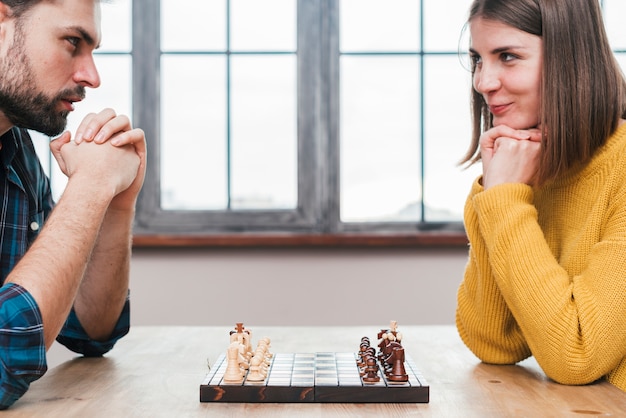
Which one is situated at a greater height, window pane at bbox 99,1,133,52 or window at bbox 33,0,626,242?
window pane at bbox 99,1,133,52

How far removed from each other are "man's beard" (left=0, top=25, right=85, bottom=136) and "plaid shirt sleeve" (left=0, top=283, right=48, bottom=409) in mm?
546

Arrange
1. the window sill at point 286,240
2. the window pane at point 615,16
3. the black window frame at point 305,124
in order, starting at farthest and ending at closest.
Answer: the window pane at point 615,16 < the black window frame at point 305,124 < the window sill at point 286,240

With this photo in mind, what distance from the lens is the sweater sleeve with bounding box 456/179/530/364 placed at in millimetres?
1322

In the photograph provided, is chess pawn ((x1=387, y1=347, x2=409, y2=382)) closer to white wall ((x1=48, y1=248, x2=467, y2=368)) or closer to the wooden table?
the wooden table

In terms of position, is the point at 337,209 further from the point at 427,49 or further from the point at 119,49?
the point at 119,49

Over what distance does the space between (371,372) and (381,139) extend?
200 centimetres

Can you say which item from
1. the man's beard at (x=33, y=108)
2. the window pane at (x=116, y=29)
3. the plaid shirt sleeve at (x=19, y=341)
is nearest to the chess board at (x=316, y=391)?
the plaid shirt sleeve at (x=19, y=341)

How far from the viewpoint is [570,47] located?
138cm

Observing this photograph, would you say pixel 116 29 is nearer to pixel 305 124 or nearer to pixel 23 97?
pixel 305 124

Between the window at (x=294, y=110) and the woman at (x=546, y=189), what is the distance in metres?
1.39

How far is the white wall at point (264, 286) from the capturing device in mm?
2789

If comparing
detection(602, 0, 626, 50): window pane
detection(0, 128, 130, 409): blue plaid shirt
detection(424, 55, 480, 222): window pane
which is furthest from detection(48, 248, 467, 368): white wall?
detection(602, 0, 626, 50): window pane

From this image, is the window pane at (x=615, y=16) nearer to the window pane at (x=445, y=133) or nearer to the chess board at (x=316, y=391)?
the window pane at (x=445, y=133)

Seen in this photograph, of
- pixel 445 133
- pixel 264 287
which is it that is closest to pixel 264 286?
pixel 264 287
